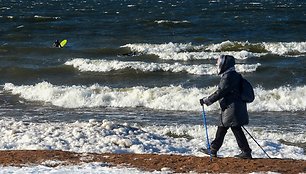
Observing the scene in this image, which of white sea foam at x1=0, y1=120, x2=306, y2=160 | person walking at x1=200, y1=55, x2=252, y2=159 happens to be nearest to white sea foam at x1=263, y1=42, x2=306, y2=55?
white sea foam at x1=0, y1=120, x2=306, y2=160

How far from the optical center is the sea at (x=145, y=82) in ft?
41.2

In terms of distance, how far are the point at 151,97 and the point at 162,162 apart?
10.6 m

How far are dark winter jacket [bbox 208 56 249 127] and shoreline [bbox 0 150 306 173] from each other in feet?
2.14

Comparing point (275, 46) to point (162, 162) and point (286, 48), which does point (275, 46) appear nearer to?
point (286, 48)

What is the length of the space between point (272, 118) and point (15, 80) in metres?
12.4

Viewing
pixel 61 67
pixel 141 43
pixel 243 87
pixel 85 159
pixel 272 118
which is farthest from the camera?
pixel 141 43

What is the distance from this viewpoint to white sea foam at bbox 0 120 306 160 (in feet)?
38.1

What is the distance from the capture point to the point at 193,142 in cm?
1284

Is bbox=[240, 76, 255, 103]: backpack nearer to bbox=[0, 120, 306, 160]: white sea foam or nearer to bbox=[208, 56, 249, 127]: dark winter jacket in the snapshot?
bbox=[208, 56, 249, 127]: dark winter jacket

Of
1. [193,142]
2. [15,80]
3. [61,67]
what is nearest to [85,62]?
[61,67]

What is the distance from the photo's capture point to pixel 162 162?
9.14 m

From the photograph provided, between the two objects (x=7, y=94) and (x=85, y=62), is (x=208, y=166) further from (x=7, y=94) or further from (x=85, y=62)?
(x=85, y=62)

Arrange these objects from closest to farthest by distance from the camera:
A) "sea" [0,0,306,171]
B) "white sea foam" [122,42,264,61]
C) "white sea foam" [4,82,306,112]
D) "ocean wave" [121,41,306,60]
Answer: "sea" [0,0,306,171] → "white sea foam" [4,82,306,112] → "white sea foam" [122,42,264,61] → "ocean wave" [121,41,306,60]

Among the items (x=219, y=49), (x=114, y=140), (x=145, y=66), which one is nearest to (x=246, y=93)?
(x=114, y=140)
